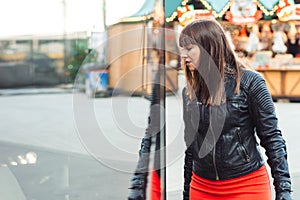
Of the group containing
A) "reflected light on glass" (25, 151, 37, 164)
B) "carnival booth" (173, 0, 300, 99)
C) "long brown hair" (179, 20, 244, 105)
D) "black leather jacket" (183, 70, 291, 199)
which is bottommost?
"reflected light on glass" (25, 151, 37, 164)

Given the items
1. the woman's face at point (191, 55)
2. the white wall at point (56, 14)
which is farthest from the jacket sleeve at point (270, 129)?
the white wall at point (56, 14)

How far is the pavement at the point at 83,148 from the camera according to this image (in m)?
1.96

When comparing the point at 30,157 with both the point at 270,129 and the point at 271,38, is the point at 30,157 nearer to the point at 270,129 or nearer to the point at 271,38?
the point at 270,129

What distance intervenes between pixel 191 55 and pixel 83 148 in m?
2.77

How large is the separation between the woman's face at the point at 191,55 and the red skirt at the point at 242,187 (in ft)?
1.28

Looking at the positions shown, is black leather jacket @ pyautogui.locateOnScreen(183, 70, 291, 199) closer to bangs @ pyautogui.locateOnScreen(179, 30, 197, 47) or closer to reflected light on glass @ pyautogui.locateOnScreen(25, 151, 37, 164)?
bangs @ pyautogui.locateOnScreen(179, 30, 197, 47)

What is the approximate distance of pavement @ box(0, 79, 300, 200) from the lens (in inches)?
77.3

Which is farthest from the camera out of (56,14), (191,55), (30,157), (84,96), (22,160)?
(30,157)

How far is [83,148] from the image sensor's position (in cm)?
434

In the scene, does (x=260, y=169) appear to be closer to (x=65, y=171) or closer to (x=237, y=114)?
(x=237, y=114)

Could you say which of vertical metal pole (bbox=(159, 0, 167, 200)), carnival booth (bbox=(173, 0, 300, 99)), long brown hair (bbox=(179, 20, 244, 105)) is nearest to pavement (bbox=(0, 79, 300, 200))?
vertical metal pole (bbox=(159, 0, 167, 200))

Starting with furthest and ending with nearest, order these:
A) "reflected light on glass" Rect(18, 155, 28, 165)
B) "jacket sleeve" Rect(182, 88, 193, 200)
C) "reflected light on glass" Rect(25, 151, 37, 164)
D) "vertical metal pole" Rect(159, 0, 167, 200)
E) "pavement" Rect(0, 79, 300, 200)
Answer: "reflected light on glass" Rect(25, 151, 37, 164)
"reflected light on glass" Rect(18, 155, 28, 165)
"pavement" Rect(0, 79, 300, 200)
"jacket sleeve" Rect(182, 88, 193, 200)
"vertical metal pole" Rect(159, 0, 167, 200)

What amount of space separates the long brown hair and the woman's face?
11 mm

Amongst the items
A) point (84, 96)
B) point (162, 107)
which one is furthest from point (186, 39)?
point (84, 96)
